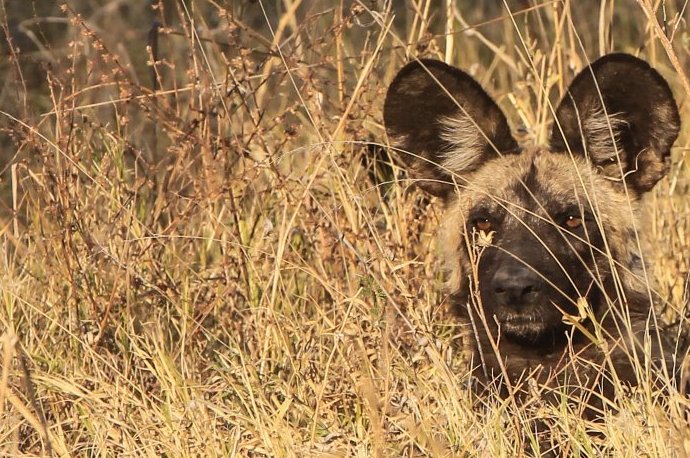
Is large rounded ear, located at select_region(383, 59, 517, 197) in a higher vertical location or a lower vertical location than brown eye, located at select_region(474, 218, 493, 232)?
higher

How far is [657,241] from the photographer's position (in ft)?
18.1

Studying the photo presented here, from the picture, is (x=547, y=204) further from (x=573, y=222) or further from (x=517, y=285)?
(x=517, y=285)

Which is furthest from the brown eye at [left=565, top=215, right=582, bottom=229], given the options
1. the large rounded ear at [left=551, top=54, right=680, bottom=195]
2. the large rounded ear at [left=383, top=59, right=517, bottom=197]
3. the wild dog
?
the large rounded ear at [left=383, top=59, right=517, bottom=197]

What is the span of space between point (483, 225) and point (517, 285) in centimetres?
55

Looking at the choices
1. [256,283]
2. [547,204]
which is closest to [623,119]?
[547,204]

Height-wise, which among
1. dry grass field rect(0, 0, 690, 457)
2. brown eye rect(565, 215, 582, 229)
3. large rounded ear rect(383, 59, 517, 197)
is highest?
large rounded ear rect(383, 59, 517, 197)

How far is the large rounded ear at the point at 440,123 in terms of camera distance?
470 centimetres

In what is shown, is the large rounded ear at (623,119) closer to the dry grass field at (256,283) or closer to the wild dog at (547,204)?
the wild dog at (547,204)

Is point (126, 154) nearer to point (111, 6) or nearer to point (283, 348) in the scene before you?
point (283, 348)

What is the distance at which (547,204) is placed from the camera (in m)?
4.62

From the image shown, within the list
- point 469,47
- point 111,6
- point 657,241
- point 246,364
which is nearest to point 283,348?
point 246,364

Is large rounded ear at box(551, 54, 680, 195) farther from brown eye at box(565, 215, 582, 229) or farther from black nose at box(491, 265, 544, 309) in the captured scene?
black nose at box(491, 265, 544, 309)

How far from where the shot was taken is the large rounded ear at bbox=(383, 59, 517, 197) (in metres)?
4.70

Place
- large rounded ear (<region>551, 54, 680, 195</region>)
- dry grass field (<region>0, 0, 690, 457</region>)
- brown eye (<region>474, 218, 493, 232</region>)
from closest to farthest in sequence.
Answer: dry grass field (<region>0, 0, 690, 457</region>), large rounded ear (<region>551, 54, 680, 195</region>), brown eye (<region>474, 218, 493, 232</region>)
